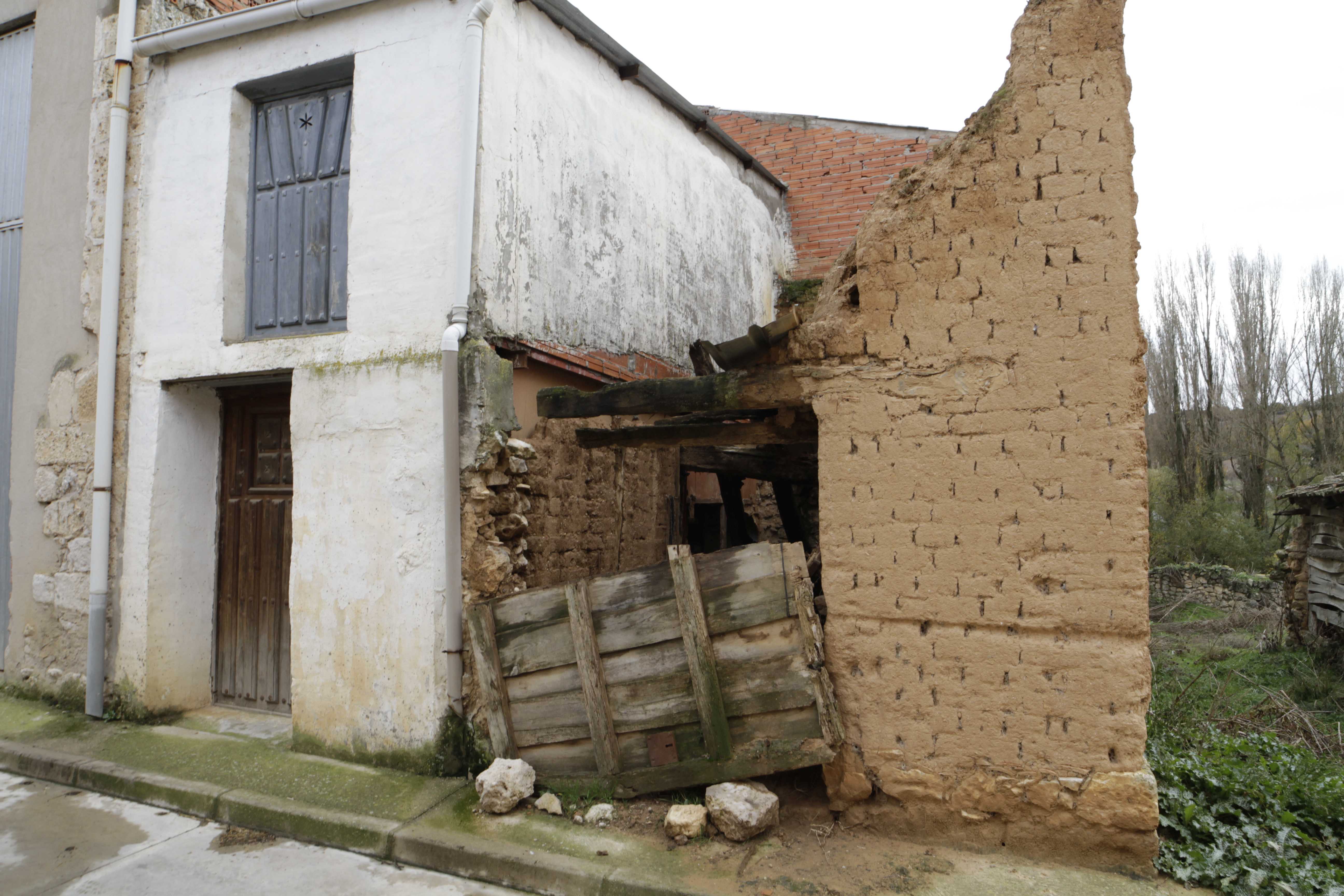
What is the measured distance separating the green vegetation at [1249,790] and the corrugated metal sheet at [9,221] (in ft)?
28.0

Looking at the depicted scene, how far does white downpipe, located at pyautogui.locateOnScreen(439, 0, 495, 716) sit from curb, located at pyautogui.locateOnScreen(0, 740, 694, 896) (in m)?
0.84

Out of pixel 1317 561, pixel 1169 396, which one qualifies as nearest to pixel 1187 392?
pixel 1169 396

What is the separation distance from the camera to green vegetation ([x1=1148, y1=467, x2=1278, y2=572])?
16797 mm

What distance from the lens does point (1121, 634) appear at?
367 centimetres

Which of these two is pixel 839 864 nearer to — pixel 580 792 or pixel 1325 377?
pixel 580 792

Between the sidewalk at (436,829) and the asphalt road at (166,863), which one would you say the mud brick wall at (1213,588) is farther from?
the asphalt road at (166,863)

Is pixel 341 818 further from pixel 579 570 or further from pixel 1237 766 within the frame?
pixel 1237 766

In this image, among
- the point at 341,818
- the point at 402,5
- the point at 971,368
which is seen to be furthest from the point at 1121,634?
the point at 402,5

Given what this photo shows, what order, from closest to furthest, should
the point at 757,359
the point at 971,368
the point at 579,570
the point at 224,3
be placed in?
the point at 971,368, the point at 757,359, the point at 579,570, the point at 224,3

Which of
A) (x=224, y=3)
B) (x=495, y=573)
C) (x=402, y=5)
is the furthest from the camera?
(x=224, y=3)

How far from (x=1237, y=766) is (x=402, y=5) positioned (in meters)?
6.74

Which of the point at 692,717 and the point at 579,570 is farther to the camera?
the point at 579,570

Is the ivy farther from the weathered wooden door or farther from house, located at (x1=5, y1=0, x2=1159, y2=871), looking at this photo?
the weathered wooden door

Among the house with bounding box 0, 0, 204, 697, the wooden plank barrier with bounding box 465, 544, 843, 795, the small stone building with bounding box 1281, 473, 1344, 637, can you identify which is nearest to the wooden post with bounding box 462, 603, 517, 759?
the wooden plank barrier with bounding box 465, 544, 843, 795
